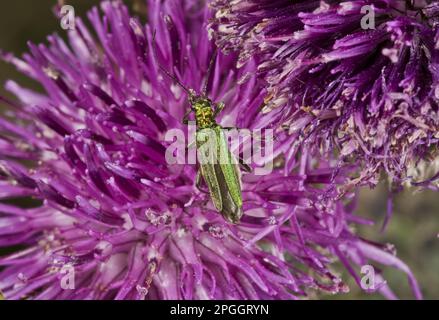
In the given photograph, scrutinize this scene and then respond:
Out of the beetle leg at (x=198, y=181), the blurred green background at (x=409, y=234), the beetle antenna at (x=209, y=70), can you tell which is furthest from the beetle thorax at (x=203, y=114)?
the blurred green background at (x=409, y=234)

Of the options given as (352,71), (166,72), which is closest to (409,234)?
(352,71)

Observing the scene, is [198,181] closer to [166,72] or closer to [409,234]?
[166,72]

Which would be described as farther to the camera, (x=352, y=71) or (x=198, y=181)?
(x=198, y=181)

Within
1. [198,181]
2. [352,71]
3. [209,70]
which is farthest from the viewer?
[209,70]

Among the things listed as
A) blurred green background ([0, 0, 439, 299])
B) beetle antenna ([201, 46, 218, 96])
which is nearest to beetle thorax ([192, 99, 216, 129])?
beetle antenna ([201, 46, 218, 96])

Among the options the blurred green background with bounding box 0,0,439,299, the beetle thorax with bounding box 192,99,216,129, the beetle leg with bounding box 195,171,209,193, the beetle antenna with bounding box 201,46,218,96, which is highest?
the beetle antenna with bounding box 201,46,218,96

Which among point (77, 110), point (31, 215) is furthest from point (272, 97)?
point (31, 215)

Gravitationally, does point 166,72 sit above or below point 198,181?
above

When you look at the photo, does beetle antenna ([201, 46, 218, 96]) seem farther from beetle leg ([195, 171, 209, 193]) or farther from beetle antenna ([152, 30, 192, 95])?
beetle leg ([195, 171, 209, 193])
